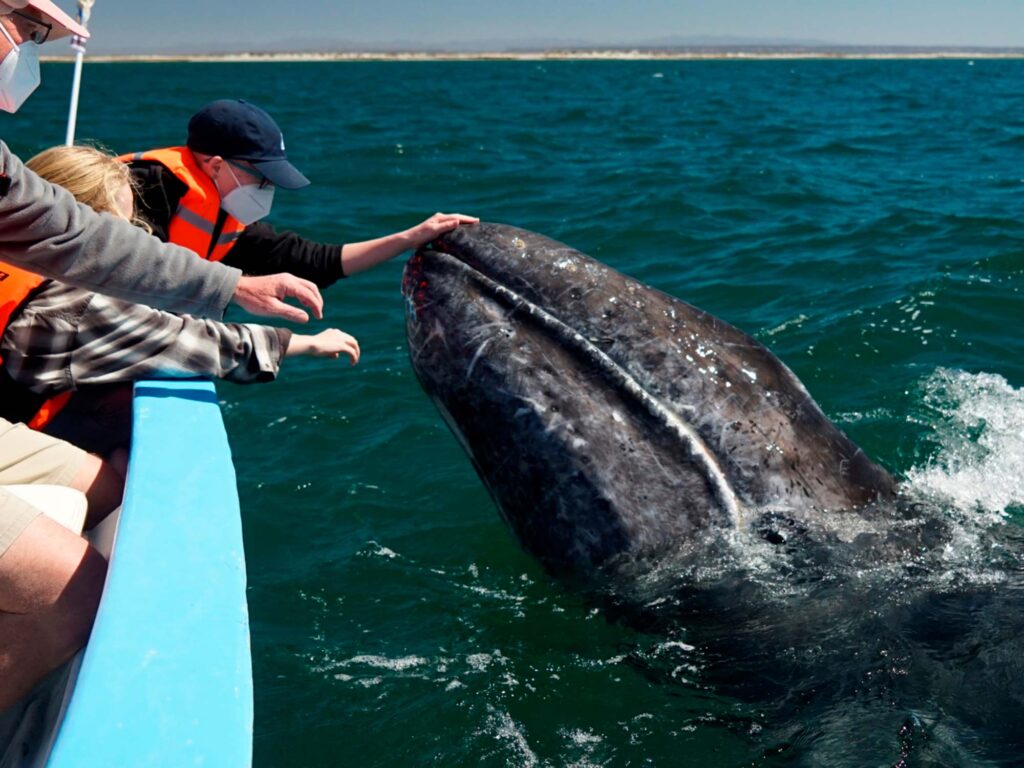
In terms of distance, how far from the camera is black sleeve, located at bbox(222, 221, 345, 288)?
19.9 feet

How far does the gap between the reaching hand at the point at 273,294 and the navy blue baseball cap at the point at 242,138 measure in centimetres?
107

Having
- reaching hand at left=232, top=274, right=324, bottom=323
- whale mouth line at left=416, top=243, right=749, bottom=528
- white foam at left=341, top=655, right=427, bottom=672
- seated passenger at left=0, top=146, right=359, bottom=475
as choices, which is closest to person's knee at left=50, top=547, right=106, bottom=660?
seated passenger at left=0, top=146, right=359, bottom=475

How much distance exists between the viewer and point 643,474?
443 cm

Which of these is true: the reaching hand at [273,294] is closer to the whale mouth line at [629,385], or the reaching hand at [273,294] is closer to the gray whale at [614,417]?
the gray whale at [614,417]

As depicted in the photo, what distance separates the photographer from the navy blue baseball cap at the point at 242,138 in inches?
220

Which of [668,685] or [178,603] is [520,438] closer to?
[668,685]

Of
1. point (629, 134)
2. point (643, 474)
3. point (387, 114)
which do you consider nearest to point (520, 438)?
point (643, 474)

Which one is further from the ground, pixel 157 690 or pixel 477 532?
pixel 157 690

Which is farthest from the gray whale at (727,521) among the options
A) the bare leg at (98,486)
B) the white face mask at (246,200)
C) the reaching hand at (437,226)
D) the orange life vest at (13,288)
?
the orange life vest at (13,288)

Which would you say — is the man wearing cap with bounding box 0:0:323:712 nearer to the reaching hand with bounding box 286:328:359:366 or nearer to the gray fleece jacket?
the gray fleece jacket

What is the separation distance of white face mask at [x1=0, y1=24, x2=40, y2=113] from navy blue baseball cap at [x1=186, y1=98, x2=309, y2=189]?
4.90ft

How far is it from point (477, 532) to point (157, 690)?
397 centimetres

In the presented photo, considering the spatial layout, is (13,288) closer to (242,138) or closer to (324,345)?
(324,345)

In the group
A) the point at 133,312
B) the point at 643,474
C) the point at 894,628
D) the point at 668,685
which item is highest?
the point at 133,312
